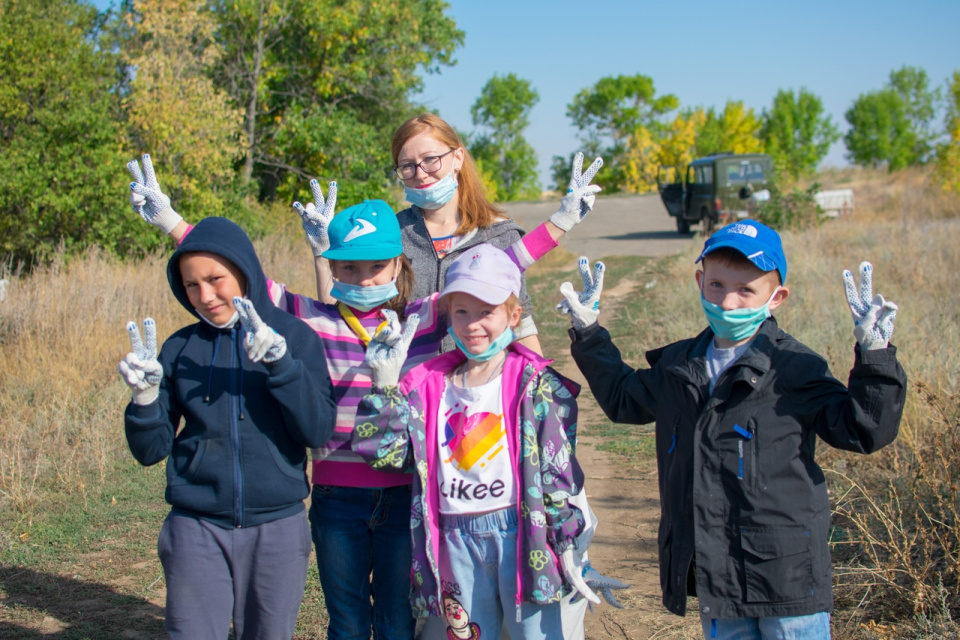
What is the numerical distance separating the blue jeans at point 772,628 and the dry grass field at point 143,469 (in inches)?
42.9

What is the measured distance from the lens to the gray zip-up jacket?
2.94 m

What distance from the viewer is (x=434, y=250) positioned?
3.01 meters

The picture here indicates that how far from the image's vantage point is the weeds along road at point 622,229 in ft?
68.3

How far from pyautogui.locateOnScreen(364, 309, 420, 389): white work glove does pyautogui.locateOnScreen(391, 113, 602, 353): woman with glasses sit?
542 mm

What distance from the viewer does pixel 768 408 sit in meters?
2.23

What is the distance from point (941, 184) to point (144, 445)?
19281mm

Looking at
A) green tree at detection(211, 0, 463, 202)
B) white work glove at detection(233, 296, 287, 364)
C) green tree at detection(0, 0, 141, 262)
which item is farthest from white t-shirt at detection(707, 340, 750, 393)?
green tree at detection(211, 0, 463, 202)

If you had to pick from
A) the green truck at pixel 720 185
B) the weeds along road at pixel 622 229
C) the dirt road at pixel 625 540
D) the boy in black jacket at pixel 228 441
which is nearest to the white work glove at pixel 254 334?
the boy in black jacket at pixel 228 441

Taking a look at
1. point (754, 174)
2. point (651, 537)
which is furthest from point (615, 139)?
point (651, 537)

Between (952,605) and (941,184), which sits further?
(941,184)

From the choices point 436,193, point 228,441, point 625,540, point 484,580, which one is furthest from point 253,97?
point 484,580

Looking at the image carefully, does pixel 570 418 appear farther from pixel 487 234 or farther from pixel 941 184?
pixel 941 184

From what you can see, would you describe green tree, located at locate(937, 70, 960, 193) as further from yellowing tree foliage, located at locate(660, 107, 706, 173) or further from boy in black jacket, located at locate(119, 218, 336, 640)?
yellowing tree foliage, located at locate(660, 107, 706, 173)

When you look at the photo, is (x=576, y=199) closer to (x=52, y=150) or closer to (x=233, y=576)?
(x=233, y=576)
